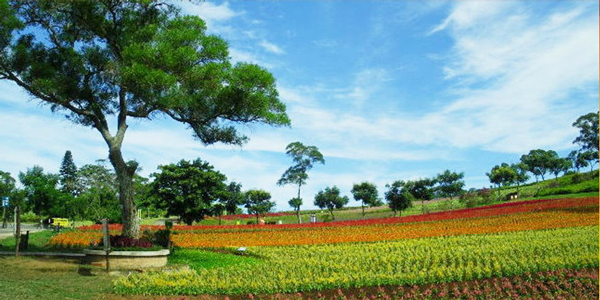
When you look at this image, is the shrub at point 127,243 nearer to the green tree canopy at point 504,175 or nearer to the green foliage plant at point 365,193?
the green foliage plant at point 365,193

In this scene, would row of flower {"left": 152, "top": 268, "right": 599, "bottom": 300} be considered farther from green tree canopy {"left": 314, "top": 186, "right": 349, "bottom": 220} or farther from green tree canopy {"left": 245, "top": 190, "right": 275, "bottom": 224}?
green tree canopy {"left": 314, "top": 186, "right": 349, "bottom": 220}

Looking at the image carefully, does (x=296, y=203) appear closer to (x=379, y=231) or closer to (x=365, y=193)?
(x=365, y=193)

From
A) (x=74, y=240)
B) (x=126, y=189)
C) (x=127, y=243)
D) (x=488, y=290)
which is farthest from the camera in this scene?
(x=74, y=240)

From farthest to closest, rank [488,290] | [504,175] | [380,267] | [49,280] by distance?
[504,175] → [380,267] → [49,280] → [488,290]

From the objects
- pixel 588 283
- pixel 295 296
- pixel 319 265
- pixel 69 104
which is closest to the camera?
pixel 295 296

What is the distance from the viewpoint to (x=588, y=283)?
10391 millimetres

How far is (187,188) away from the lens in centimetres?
3120

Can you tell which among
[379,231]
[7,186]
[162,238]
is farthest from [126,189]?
[7,186]

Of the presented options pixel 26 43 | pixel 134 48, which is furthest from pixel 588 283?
pixel 26 43

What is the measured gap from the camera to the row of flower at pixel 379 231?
70.5 ft

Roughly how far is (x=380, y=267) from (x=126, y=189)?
847 centimetres

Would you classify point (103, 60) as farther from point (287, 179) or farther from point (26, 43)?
point (287, 179)

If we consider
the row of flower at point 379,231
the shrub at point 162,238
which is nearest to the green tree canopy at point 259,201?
the row of flower at point 379,231

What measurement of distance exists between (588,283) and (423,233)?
11.8 meters
